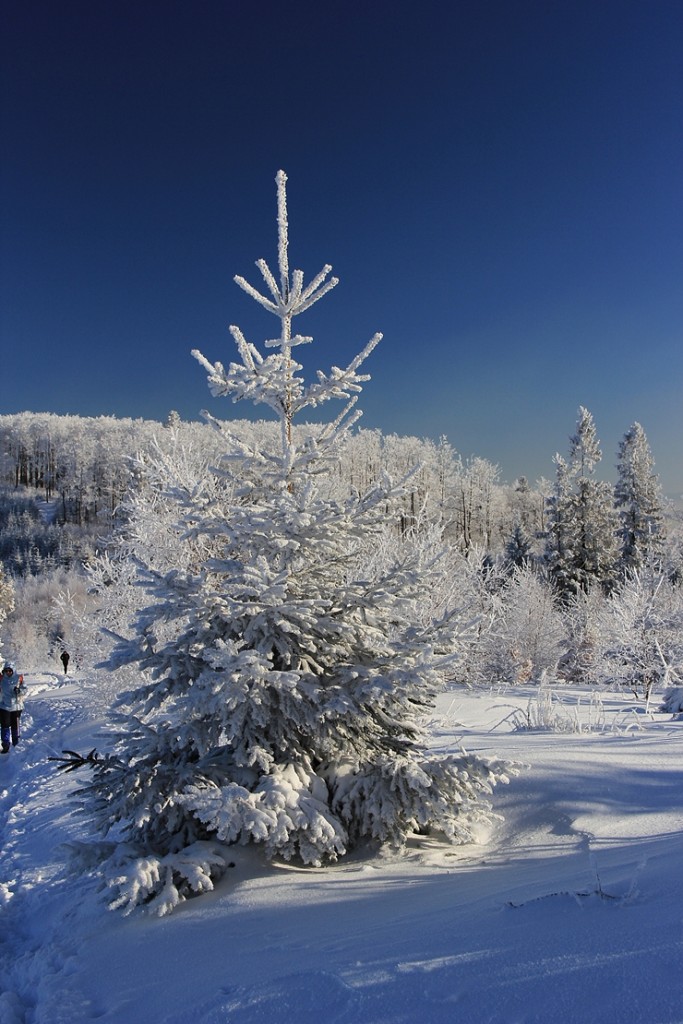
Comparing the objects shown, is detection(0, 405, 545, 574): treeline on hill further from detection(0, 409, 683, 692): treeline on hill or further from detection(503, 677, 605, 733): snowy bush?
detection(503, 677, 605, 733): snowy bush

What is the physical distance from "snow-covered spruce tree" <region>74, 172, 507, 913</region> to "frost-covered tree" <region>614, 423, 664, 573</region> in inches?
1352

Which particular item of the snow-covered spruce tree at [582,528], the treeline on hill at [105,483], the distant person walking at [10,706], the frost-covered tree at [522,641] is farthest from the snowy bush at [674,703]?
the treeline on hill at [105,483]

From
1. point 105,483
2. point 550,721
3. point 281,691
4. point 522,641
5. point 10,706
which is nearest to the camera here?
point 281,691

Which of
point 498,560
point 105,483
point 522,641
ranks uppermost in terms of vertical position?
point 105,483

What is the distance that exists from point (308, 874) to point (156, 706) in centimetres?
161

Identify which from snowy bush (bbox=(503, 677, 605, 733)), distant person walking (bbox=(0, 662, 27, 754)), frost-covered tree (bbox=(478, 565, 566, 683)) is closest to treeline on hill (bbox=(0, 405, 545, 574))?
frost-covered tree (bbox=(478, 565, 566, 683))

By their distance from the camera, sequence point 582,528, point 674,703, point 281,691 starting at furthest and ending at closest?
point 582,528 → point 674,703 → point 281,691

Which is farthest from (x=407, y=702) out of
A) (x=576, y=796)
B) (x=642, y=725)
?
(x=642, y=725)

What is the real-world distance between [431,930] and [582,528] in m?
34.8

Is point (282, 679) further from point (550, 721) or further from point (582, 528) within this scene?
point (582, 528)

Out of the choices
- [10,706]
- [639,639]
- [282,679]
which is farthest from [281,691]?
[639,639]

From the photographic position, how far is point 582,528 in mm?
34969

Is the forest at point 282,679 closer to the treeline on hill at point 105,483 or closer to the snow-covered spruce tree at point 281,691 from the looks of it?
the snow-covered spruce tree at point 281,691

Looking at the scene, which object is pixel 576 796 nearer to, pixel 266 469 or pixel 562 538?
pixel 266 469
